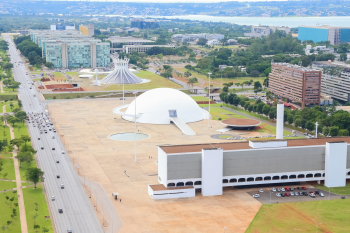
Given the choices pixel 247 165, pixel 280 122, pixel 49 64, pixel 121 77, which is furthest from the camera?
pixel 49 64

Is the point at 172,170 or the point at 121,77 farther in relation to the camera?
the point at 121,77

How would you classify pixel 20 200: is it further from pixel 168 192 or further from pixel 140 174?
pixel 168 192

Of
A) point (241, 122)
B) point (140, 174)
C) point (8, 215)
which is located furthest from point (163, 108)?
point (8, 215)

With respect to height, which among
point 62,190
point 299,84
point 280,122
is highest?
point 299,84

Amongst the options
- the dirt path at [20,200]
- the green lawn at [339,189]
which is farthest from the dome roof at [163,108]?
the green lawn at [339,189]

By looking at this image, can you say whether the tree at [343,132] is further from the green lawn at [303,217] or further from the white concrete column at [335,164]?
the green lawn at [303,217]

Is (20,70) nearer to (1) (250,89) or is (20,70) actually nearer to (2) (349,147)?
(1) (250,89)
